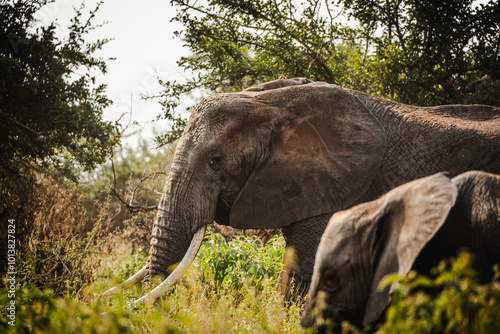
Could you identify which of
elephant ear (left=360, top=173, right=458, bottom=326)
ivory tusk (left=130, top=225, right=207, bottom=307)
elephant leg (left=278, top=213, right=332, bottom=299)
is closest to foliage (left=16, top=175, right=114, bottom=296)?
ivory tusk (left=130, top=225, right=207, bottom=307)

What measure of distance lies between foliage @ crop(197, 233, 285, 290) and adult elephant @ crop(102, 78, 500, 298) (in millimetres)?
905

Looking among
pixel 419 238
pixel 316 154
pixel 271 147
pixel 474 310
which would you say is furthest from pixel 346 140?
pixel 474 310

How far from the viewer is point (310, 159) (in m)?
4.71

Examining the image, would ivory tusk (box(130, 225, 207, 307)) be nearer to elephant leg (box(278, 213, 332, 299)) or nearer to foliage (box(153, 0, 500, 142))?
elephant leg (box(278, 213, 332, 299))

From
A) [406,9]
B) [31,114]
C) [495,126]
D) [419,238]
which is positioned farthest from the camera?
[406,9]

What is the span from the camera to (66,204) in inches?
304

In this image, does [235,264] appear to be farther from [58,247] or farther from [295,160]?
[58,247]

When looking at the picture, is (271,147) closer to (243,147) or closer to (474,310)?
(243,147)

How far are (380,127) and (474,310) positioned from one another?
112 inches

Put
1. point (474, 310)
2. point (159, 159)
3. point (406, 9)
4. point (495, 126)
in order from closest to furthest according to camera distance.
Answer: point (474, 310), point (495, 126), point (406, 9), point (159, 159)

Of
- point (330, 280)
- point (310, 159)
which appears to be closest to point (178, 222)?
point (310, 159)

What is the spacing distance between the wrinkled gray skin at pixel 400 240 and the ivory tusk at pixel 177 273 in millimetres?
1587

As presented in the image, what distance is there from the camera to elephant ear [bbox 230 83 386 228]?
15.1 ft

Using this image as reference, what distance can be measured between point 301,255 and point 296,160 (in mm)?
887
